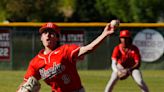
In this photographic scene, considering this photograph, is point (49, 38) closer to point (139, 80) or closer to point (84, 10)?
point (139, 80)

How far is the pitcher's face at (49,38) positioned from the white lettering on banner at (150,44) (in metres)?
16.0

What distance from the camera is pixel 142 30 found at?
21703 millimetres

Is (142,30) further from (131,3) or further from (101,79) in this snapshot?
(131,3)

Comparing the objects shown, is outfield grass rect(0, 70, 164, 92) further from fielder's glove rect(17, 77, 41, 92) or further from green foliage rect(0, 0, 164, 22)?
green foliage rect(0, 0, 164, 22)

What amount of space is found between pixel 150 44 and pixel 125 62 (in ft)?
33.3

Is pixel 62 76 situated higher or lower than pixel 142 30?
higher

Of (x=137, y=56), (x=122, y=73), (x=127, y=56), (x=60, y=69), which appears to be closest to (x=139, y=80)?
(x=122, y=73)

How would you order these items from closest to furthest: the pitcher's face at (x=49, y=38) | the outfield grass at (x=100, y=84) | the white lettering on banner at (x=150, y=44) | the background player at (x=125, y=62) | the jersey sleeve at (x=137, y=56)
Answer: the pitcher's face at (x=49, y=38) < the background player at (x=125, y=62) < the jersey sleeve at (x=137, y=56) < the outfield grass at (x=100, y=84) < the white lettering on banner at (x=150, y=44)

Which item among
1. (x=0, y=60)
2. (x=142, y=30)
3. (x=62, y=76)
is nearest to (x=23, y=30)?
(x=0, y=60)

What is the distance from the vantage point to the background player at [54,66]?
229 inches

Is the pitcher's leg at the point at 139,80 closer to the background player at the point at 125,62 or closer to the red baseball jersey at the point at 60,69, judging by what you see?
the background player at the point at 125,62

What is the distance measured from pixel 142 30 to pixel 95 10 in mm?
18376

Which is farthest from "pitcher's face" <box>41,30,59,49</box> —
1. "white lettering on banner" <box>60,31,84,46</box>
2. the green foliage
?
the green foliage

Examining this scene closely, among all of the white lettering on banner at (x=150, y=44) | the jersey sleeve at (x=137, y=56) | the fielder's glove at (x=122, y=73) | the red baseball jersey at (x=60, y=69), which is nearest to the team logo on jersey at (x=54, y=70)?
the red baseball jersey at (x=60, y=69)
